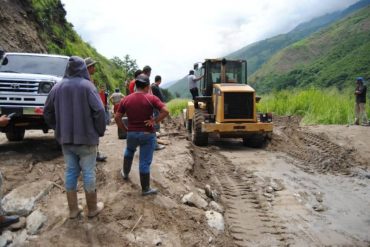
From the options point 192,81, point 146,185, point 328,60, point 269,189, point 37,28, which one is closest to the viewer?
point 146,185

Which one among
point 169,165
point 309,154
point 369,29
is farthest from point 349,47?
point 169,165

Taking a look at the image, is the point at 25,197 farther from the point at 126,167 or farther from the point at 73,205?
the point at 126,167

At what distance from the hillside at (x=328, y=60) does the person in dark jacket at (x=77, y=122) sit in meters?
35.4

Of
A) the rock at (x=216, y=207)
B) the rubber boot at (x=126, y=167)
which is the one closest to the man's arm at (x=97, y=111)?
the rubber boot at (x=126, y=167)

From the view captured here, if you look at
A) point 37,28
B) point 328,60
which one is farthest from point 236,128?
point 328,60

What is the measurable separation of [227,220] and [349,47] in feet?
224

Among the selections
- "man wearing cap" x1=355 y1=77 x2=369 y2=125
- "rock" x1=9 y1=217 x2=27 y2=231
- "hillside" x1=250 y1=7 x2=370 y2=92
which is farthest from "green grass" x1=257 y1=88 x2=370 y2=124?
"hillside" x1=250 y1=7 x2=370 y2=92

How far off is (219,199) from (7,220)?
357cm

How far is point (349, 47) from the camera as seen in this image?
68438 mm

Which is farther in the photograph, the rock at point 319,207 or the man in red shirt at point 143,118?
the rock at point 319,207

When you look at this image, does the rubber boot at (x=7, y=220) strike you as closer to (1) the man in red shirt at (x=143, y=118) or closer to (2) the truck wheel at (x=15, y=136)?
(1) the man in red shirt at (x=143, y=118)

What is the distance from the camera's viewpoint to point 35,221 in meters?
5.54

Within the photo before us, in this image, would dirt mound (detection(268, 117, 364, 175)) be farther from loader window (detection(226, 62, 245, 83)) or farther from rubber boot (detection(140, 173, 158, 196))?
rubber boot (detection(140, 173, 158, 196))

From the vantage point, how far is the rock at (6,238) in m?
5.28
